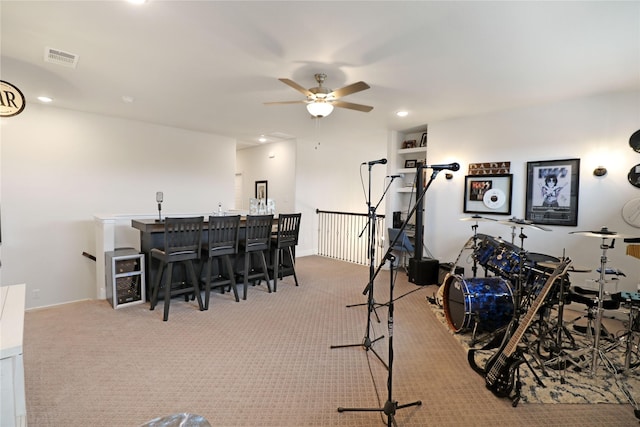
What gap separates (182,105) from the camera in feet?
13.7

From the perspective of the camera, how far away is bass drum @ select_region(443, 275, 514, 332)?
2.75m

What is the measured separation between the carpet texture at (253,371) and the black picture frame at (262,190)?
3994 millimetres

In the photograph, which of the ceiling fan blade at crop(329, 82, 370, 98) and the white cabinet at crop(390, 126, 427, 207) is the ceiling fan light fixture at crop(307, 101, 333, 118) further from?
the white cabinet at crop(390, 126, 427, 207)

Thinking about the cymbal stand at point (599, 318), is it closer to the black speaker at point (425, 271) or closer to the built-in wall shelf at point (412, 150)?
the black speaker at point (425, 271)

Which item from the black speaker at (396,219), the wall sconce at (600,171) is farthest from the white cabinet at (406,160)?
the wall sconce at (600,171)

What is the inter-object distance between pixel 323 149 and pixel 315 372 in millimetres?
5454

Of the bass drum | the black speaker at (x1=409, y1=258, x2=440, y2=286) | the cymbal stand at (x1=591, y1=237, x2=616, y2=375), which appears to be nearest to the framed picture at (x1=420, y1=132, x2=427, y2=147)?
the black speaker at (x1=409, y1=258, x2=440, y2=286)

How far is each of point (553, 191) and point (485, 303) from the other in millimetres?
2126

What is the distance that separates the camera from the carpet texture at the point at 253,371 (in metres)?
1.87

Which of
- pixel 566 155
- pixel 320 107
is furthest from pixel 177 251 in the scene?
pixel 566 155

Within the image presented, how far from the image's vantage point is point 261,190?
7438 mm

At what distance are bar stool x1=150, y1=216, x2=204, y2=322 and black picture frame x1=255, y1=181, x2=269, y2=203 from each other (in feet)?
11.8

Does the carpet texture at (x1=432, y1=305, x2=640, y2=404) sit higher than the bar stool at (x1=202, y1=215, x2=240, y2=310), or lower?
lower

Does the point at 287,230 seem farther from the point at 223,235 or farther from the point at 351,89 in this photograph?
the point at 351,89
